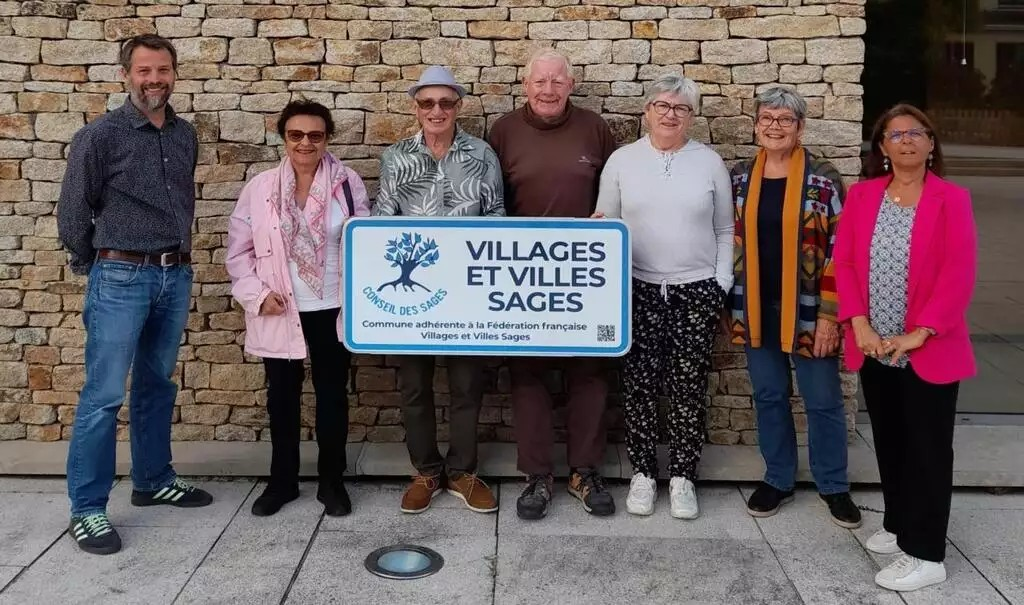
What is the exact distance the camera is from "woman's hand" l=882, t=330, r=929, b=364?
3.45 m

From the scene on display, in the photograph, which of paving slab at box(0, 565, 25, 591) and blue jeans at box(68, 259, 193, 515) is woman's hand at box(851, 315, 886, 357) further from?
paving slab at box(0, 565, 25, 591)

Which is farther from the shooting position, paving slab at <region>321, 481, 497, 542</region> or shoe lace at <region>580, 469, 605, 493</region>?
shoe lace at <region>580, 469, 605, 493</region>

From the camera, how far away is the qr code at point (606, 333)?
4152 mm

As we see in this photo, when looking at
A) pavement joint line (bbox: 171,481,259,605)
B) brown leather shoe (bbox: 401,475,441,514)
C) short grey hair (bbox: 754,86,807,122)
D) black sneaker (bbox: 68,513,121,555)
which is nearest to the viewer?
pavement joint line (bbox: 171,481,259,605)

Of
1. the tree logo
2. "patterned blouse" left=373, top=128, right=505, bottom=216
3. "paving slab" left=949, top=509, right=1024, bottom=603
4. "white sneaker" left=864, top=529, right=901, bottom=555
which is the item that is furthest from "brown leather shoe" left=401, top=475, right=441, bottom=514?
"paving slab" left=949, top=509, right=1024, bottom=603

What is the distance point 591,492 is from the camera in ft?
14.3

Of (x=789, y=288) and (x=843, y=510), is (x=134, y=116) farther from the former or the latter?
(x=843, y=510)

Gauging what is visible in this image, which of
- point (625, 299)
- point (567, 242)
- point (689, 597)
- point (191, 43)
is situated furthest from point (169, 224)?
point (689, 597)

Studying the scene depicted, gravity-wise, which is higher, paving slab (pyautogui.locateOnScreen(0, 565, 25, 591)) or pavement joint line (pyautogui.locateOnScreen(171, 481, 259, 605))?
paving slab (pyautogui.locateOnScreen(0, 565, 25, 591))

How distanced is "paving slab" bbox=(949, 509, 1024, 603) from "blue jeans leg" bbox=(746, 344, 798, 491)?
75 cm

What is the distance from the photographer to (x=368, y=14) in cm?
483

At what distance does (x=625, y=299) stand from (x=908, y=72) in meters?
2.51

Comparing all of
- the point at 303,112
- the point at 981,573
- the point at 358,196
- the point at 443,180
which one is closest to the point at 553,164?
the point at 443,180

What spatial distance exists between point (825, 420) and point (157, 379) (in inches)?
121
